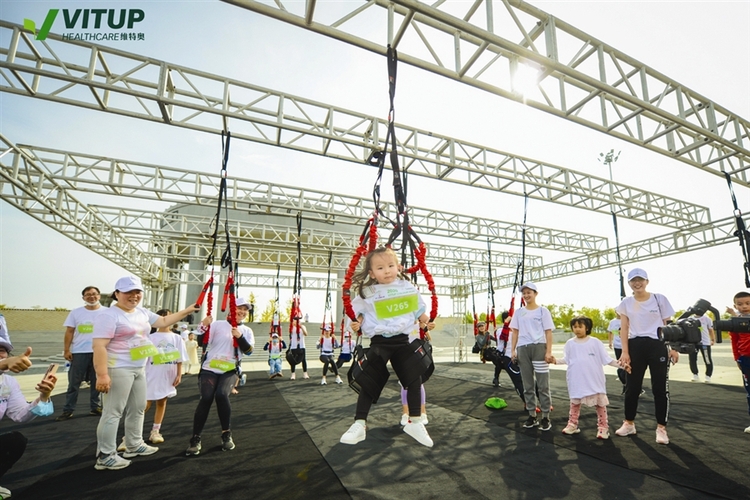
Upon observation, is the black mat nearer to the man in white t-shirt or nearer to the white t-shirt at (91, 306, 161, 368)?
the man in white t-shirt

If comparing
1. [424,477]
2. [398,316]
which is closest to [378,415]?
[424,477]

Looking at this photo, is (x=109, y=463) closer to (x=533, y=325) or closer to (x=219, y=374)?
(x=219, y=374)

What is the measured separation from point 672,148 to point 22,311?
39.6 meters

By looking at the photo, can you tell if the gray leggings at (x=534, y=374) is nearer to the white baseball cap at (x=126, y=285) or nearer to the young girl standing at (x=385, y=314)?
the young girl standing at (x=385, y=314)

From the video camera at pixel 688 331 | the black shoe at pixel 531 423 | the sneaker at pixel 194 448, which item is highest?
the video camera at pixel 688 331

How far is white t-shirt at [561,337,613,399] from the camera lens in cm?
505

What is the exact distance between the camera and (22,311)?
94.9 ft

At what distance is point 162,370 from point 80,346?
104 inches

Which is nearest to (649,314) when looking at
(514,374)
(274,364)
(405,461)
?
(514,374)

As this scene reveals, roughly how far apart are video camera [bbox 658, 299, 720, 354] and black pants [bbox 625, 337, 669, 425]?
185 mm

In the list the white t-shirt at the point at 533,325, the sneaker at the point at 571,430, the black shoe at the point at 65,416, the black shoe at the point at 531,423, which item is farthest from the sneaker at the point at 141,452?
the sneaker at the point at 571,430

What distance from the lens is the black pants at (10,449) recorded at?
2768 millimetres

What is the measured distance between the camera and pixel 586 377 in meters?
5.11

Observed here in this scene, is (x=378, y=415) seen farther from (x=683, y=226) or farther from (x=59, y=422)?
(x=683, y=226)
